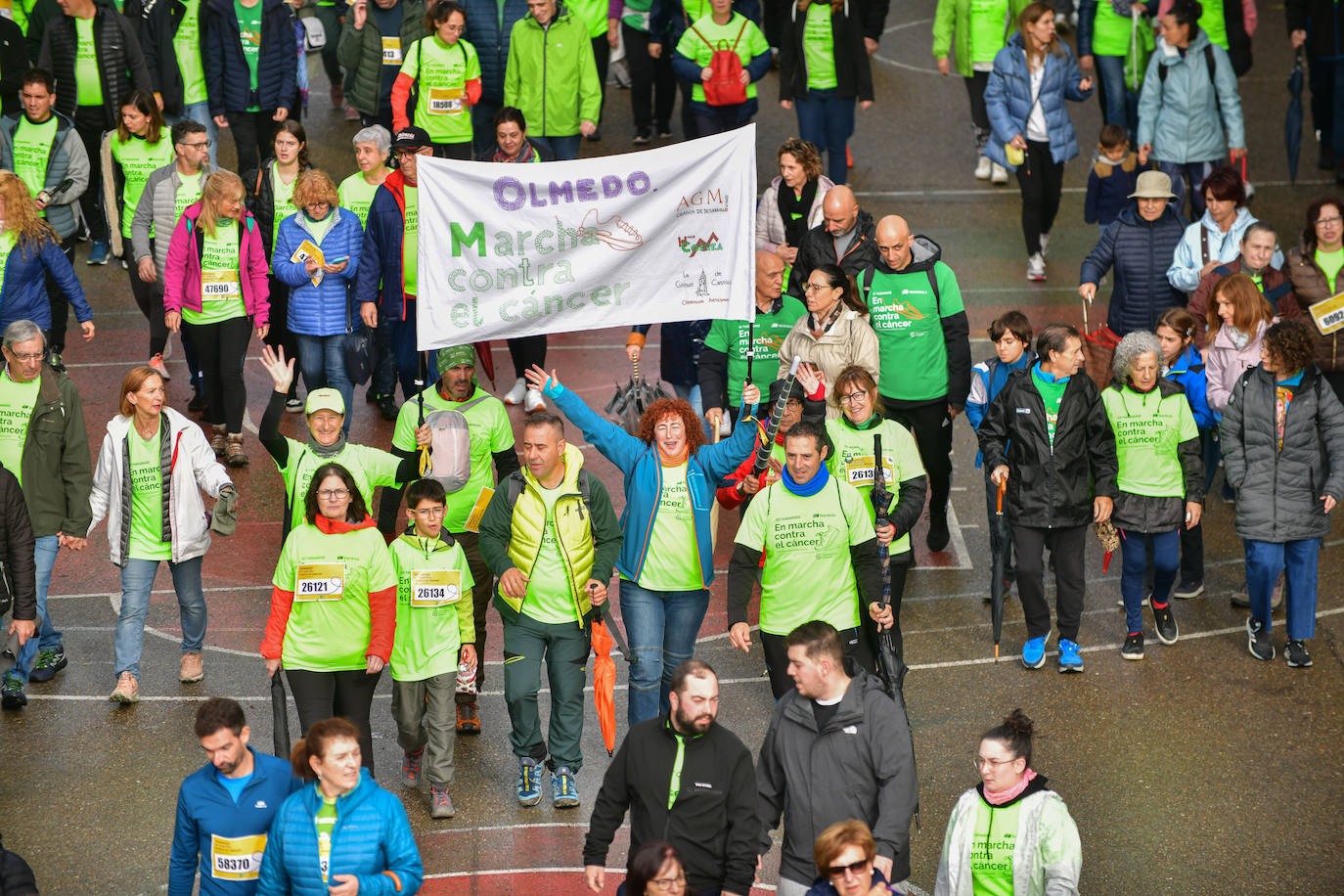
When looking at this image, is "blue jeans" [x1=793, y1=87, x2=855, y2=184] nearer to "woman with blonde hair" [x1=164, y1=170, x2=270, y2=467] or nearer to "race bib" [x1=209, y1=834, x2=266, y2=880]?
"woman with blonde hair" [x1=164, y1=170, x2=270, y2=467]

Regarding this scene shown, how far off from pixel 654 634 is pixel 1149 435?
334 cm

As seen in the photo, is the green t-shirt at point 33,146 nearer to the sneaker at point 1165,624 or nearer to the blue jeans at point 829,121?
the blue jeans at point 829,121

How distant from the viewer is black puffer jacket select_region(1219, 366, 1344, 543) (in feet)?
35.9

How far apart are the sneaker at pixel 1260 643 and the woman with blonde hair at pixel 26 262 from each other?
799 cm

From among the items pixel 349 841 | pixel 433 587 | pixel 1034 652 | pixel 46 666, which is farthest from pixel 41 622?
pixel 1034 652

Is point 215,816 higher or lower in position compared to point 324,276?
lower

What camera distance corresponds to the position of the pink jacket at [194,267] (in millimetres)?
12898

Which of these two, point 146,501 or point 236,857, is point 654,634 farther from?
point 146,501

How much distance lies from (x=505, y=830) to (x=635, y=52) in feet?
38.8

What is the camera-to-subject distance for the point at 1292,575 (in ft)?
36.5

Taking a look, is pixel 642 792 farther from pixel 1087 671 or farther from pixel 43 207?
pixel 43 207

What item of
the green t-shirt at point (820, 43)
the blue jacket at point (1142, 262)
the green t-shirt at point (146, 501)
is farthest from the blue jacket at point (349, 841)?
the green t-shirt at point (820, 43)

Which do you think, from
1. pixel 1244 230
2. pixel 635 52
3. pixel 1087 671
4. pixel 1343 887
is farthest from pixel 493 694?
pixel 635 52

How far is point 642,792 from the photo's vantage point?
7.73 m
